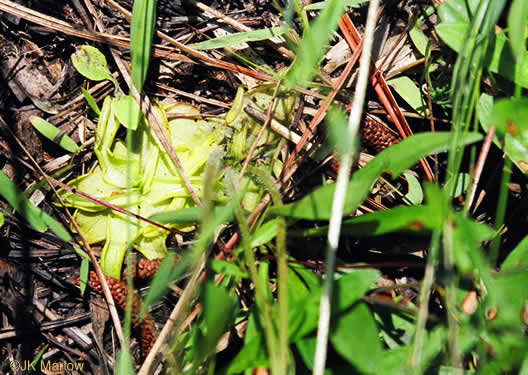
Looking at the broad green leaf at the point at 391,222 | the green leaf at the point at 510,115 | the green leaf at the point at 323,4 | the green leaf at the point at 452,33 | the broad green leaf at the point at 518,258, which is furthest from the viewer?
the green leaf at the point at 323,4

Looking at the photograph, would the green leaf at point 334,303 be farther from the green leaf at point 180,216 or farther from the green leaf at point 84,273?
the green leaf at point 84,273

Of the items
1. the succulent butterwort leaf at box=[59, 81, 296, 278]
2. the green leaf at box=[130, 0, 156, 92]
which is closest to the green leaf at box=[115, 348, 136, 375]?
the succulent butterwort leaf at box=[59, 81, 296, 278]

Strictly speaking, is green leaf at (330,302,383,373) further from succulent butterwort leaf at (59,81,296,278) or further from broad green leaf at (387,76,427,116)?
broad green leaf at (387,76,427,116)

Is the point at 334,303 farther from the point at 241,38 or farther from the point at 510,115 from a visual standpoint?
the point at 241,38

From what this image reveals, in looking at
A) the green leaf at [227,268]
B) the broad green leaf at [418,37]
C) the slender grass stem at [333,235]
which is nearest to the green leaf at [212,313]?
the green leaf at [227,268]

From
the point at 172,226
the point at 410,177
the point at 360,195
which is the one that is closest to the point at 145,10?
the point at 172,226

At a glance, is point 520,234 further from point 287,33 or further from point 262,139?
point 287,33
